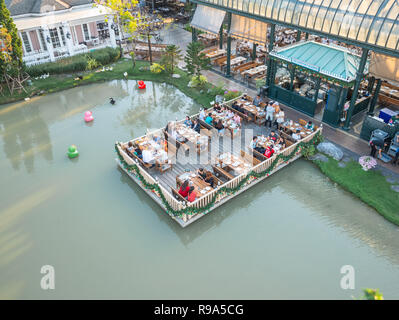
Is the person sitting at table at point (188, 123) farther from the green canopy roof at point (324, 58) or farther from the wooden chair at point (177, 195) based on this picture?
the green canopy roof at point (324, 58)

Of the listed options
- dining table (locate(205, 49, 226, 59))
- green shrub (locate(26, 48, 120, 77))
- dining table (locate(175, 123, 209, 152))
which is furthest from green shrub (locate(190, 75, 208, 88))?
green shrub (locate(26, 48, 120, 77))

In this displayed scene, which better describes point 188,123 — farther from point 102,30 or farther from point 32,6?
point 102,30

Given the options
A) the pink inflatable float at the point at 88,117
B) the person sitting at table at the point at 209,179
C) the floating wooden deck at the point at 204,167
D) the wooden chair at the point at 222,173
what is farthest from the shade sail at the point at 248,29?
the person sitting at table at the point at 209,179

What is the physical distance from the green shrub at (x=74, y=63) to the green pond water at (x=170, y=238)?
38.3 ft

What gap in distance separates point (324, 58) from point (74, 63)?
21.9 metres

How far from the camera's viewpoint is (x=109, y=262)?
563 inches

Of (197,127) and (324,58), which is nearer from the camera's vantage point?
(197,127)

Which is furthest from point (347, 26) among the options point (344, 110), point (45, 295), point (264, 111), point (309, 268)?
point (45, 295)

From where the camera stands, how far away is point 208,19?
29.3 meters

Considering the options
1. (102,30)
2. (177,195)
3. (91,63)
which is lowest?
(177,195)

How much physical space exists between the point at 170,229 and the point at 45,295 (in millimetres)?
5821

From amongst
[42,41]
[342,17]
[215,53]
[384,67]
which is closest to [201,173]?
[342,17]

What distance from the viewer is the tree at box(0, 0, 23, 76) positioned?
25.2 metres

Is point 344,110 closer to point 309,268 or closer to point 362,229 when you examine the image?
point 362,229
